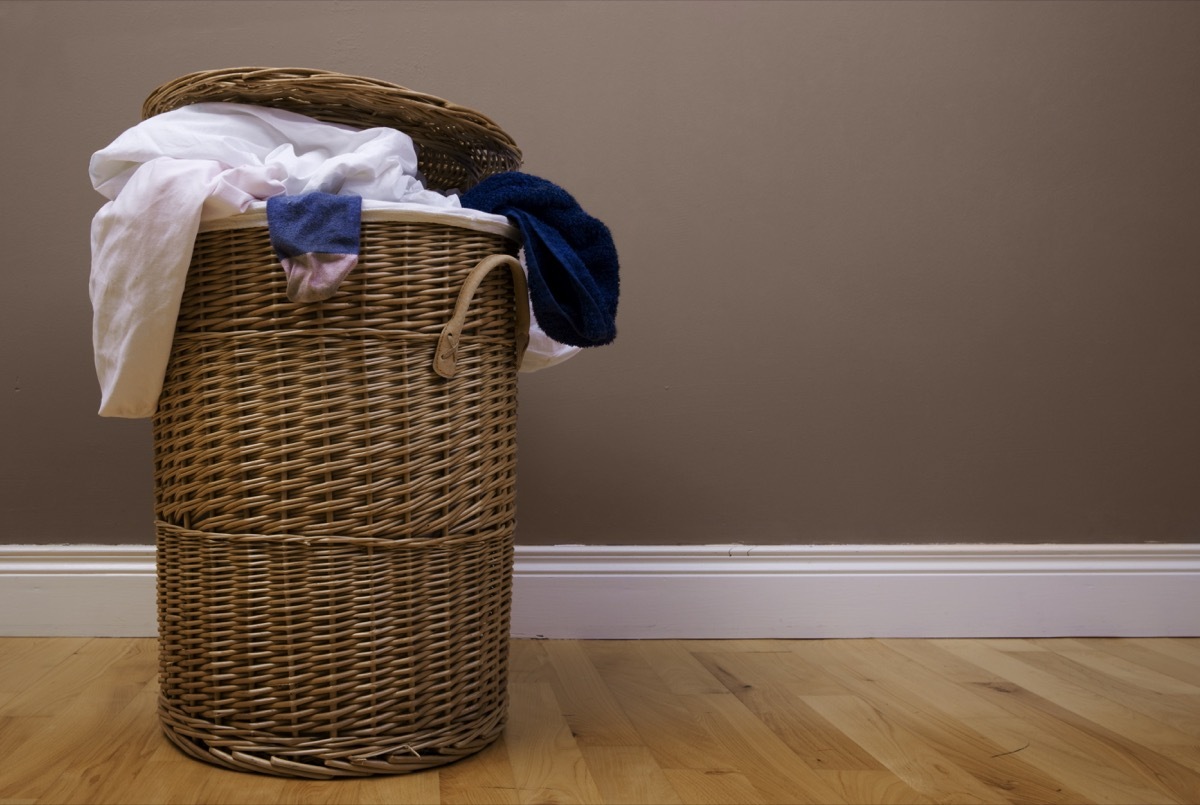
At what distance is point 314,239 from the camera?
0.91 meters

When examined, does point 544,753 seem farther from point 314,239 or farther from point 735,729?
point 314,239

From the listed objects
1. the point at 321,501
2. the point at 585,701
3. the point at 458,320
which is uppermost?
the point at 458,320

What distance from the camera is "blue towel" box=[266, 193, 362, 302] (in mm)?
914

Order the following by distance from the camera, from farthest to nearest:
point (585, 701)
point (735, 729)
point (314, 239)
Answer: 1. point (585, 701)
2. point (735, 729)
3. point (314, 239)

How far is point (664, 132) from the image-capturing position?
5.15 feet

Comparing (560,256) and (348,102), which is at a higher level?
(348,102)

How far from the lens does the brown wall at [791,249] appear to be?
152 centimetres

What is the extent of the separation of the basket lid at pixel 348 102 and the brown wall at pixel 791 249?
0.42 metres

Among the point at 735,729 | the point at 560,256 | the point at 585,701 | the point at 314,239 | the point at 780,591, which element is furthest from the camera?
the point at 780,591

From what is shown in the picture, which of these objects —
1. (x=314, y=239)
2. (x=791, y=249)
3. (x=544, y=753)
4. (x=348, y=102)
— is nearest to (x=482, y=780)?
(x=544, y=753)

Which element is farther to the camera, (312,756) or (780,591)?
(780,591)

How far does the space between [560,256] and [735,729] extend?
22.3 inches

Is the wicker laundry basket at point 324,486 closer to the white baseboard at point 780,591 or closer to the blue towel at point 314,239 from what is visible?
the blue towel at point 314,239

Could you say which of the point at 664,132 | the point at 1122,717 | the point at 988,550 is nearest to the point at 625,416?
the point at 664,132
